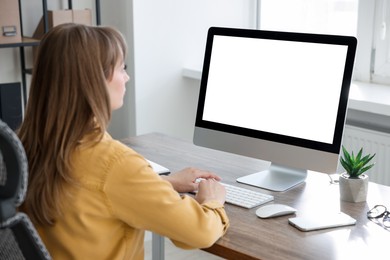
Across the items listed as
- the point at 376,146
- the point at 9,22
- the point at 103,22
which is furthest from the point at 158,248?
the point at 103,22

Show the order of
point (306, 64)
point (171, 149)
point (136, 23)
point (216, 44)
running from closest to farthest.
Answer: point (306, 64) < point (216, 44) < point (171, 149) < point (136, 23)

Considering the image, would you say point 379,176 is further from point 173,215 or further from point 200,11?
point 173,215

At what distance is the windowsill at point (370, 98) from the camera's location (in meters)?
2.54

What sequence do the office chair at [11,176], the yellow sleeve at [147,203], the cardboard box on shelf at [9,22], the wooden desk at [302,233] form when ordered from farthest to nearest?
the cardboard box on shelf at [9,22], the wooden desk at [302,233], the yellow sleeve at [147,203], the office chair at [11,176]

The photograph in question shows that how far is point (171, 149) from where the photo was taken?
2289 millimetres

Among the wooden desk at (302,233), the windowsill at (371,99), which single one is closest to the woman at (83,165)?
the wooden desk at (302,233)

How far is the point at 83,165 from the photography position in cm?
134

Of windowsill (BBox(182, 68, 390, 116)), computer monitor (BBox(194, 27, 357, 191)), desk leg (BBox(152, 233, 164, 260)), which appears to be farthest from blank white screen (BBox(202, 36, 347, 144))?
windowsill (BBox(182, 68, 390, 116))

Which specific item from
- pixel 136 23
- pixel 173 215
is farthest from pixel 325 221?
Answer: pixel 136 23

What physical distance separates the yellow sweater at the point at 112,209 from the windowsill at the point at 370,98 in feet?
4.44

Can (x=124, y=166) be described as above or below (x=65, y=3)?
below

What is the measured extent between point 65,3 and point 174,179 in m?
1.58

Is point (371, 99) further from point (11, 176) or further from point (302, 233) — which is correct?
point (11, 176)

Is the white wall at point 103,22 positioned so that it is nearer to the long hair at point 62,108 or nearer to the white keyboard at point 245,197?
the white keyboard at point 245,197
